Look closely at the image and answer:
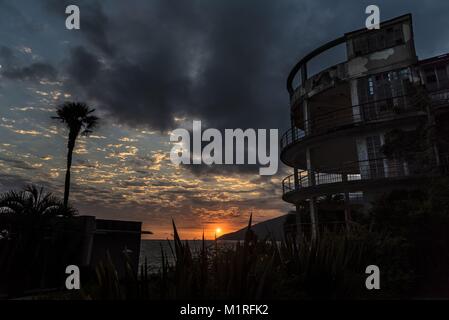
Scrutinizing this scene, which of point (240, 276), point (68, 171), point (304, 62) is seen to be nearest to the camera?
point (240, 276)

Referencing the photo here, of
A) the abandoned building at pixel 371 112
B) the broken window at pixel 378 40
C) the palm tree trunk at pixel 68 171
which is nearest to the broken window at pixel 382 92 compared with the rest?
the abandoned building at pixel 371 112

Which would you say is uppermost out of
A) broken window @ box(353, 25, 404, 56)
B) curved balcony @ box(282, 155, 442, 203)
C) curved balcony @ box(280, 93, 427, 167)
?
broken window @ box(353, 25, 404, 56)

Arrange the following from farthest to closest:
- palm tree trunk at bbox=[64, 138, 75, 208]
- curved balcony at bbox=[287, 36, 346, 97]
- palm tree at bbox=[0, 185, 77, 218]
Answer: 1. palm tree trunk at bbox=[64, 138, 75, 208]
2. curved balcony at bbox=[287, 36, 346, 97]
3. palm tree at bbox=[0, 185, 77, 218]

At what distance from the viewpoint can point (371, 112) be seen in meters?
18.2

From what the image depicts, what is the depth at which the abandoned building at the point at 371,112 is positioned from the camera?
49.1 ft

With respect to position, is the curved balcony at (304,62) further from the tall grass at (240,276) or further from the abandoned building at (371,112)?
the tall grass at (240,276)

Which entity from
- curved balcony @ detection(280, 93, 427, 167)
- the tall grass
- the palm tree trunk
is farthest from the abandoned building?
the palm tree trunk

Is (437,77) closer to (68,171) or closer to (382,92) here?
(382,92)

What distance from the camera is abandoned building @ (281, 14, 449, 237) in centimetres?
1496

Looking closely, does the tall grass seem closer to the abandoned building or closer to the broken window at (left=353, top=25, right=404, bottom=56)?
the abandoned building

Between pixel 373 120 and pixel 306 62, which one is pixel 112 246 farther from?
pixel 306 62

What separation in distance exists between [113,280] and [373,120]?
1740 centimetres

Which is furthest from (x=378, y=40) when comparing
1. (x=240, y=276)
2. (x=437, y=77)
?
(x=240, y=276)
